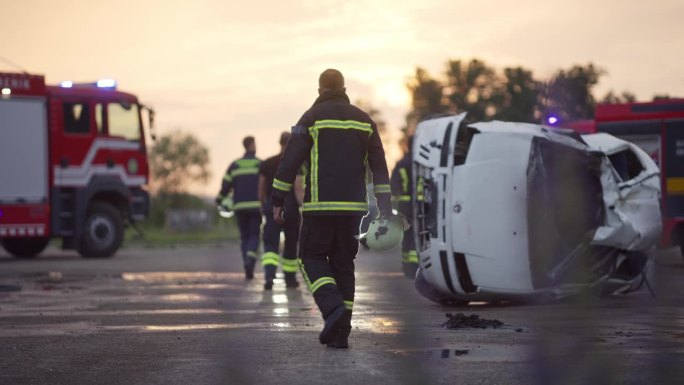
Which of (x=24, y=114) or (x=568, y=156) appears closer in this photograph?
(x=568, y=156)

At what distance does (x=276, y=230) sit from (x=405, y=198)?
261cm

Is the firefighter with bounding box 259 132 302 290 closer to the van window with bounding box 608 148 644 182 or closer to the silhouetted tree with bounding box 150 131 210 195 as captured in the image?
the van window with bounding box 608 148 644 182

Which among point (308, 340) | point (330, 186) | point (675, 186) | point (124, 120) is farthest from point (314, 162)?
point (124, 120)

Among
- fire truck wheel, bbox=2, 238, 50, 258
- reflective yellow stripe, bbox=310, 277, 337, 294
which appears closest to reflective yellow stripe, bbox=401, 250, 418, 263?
reflective yellow stripe, bbox=310, 277, 337, 294

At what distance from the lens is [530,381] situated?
262 inches

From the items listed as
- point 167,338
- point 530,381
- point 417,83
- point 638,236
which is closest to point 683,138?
point 638,236

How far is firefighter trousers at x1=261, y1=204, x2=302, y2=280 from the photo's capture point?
1455cm

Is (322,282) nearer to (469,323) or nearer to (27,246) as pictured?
(469,323)

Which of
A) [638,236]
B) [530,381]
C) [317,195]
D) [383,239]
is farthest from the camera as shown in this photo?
[638,236]

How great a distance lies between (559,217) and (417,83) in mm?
72970

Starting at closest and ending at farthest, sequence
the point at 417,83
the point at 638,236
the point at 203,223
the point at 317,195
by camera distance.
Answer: the point at 317,195
the point at 638,236
the point at 203,223
the point at 417,83

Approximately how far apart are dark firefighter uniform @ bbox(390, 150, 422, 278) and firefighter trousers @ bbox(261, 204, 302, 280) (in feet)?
7.05

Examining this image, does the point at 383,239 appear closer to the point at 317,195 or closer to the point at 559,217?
the point at 317,195

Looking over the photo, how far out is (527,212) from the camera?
11.2 meters
